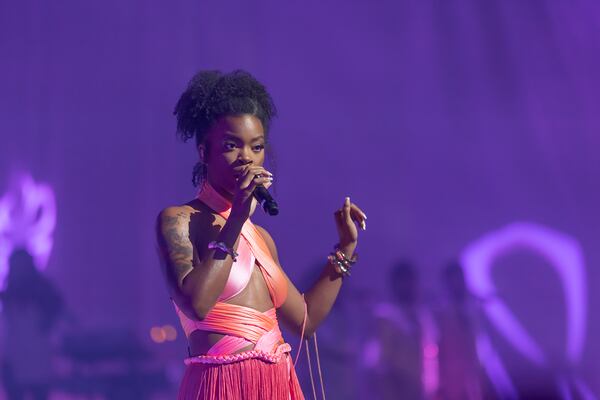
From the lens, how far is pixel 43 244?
124 inches

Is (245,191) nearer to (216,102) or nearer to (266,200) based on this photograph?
(266,200)

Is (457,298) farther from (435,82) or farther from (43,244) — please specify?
(43,244)

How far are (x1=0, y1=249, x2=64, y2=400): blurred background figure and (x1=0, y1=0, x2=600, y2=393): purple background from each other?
0.31 ft

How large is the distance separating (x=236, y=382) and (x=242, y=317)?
0.13 meters

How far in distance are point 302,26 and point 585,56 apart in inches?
48.9

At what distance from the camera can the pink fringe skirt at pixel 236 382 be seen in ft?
5.32

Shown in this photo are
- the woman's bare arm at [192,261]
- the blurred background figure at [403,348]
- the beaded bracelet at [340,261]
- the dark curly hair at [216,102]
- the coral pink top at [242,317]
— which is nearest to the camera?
the woman's bare arm at [192,261]

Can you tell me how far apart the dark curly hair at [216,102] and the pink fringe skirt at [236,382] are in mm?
492

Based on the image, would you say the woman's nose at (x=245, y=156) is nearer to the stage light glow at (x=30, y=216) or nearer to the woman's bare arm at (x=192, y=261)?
the woman's bare arm at (x=192, y=261)

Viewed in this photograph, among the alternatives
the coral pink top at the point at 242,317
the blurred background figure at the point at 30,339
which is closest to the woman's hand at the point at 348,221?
the coral pink top at the point at 242,317

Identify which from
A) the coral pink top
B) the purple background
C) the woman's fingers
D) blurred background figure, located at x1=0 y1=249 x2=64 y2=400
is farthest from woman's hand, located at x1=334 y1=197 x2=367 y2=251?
blurred background figure, located at x1=0 y1=249 x2=64 y2=400

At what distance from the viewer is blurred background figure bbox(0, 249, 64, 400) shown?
310 centimetres

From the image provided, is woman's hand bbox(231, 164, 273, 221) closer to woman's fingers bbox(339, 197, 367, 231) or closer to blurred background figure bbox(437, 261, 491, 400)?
woman's fingers bbox(339, 197, 367, 231)

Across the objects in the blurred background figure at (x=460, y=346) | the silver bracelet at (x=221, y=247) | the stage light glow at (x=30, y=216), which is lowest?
the blurred background figure at (x=460, y=346)
